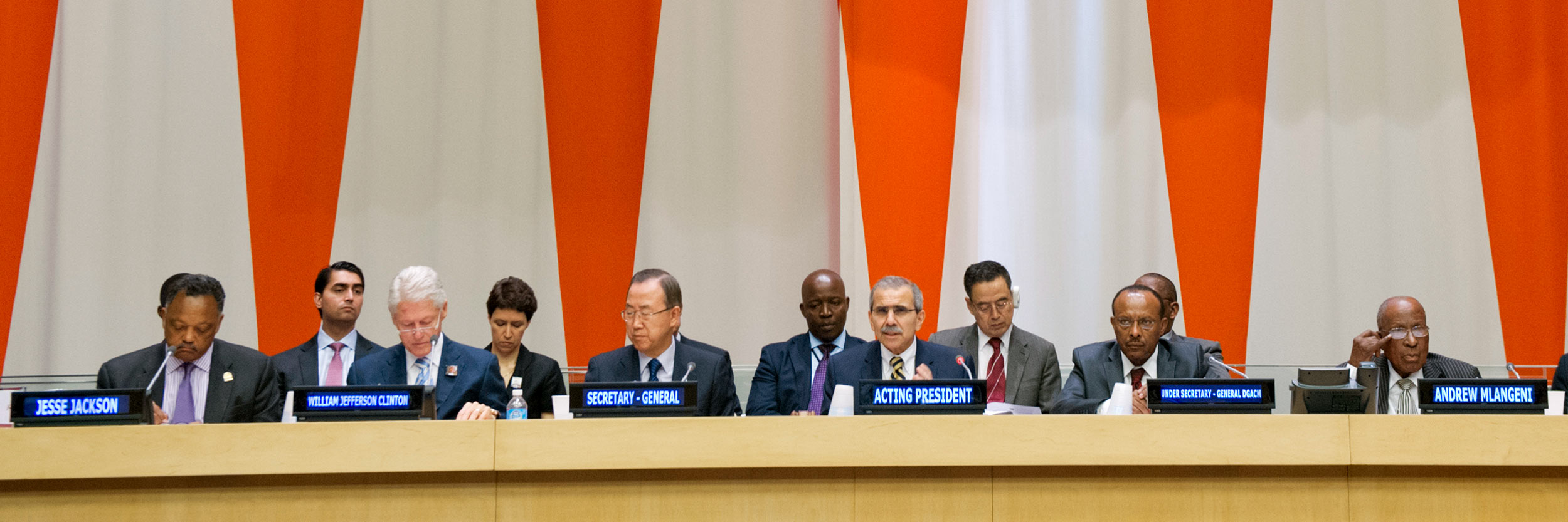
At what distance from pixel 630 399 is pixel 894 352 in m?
1.15

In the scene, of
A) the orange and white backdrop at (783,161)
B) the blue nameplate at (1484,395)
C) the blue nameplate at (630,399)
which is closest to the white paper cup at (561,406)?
the blue nameplate at (630,399)

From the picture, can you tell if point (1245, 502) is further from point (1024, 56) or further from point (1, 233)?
point (1, 233)

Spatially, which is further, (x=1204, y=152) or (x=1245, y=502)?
(x=1204, y=152)

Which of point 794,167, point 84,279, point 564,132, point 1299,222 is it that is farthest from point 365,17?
point 1299,222

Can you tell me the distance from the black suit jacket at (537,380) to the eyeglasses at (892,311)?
38.7 inches

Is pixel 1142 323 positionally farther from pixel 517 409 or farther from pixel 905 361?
pixel 517 409

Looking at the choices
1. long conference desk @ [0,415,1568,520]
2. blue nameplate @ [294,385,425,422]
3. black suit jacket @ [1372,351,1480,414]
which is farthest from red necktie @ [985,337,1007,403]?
blue nameplate @ [294,385,425,422]

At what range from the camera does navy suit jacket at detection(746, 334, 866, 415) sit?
371 centimetres

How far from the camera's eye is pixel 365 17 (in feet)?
17.6

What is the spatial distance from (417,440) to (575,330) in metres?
2.93

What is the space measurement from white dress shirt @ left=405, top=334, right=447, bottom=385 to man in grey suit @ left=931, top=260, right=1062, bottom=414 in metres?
1.60

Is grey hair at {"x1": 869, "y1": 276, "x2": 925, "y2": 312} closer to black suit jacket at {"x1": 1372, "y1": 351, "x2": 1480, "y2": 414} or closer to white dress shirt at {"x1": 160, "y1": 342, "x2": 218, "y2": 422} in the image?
black suit jacket at {"x1": 1372, "y1": 351, "x2": 1480, "y2": 414}

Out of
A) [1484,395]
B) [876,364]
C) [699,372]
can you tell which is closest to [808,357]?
[876,364]

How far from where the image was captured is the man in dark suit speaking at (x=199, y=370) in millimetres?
3094
